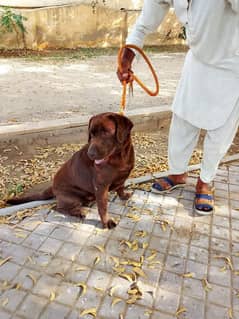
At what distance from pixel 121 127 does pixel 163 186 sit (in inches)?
41.9

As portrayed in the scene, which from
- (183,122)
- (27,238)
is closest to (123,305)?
(27,238)

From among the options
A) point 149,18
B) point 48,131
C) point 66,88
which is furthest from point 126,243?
point 66,88

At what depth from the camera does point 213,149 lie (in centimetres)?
275

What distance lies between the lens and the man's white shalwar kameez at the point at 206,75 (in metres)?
2.18

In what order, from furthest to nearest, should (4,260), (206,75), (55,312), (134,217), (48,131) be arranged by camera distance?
(48,131)
(134,217)
(206,75)
(4,260)
(55,312)

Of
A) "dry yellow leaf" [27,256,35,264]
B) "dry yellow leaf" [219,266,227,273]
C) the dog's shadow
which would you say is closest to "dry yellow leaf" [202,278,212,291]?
"dry yellow leaf" [219,266,227,273]

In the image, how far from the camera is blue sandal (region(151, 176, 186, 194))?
10.3 ft

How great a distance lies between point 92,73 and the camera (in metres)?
7.38

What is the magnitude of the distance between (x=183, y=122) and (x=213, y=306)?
1.49 meters

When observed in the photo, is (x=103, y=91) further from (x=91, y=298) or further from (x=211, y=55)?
(x=91, y=298)

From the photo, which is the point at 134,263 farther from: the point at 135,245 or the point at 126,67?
the point at 126,67

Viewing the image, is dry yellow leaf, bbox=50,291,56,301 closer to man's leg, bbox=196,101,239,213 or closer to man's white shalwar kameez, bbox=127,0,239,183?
man's leg, bbox=196,101,239,213

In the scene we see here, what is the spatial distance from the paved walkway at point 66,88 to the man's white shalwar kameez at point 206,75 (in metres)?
2.24

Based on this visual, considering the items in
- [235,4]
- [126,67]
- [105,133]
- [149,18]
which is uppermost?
[235,4]
